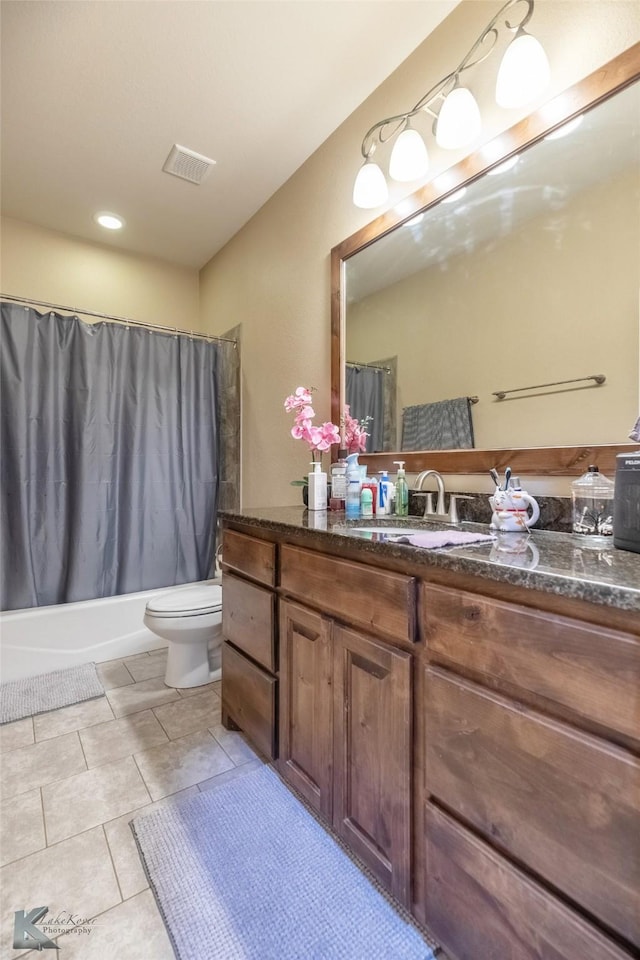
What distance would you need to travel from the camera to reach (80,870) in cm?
107

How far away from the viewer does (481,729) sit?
709mm

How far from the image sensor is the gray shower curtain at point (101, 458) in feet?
7.13

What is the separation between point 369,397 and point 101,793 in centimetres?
166

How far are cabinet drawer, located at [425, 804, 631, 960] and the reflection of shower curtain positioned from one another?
1.20 m

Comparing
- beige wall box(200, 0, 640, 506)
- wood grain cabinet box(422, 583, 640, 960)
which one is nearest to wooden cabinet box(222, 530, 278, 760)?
wood grain cabinet box(422, 583, 640, 960)

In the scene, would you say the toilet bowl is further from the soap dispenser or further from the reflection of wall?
the reflection of wall

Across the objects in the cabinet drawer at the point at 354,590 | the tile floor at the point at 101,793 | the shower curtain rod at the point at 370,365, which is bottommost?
the tile floor at the point at 101,793

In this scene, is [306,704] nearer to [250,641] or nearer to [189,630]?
[250,641]

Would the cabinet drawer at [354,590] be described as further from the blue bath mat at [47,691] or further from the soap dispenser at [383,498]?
the blue bath mat at [47,691]

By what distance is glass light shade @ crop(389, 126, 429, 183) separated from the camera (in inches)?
56.0

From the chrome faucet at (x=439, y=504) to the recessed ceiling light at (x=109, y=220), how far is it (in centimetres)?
246

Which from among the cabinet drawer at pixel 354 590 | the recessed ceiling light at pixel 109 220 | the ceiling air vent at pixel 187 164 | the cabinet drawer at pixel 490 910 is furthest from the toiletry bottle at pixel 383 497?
the recessed ceiling light at pixel 109 220

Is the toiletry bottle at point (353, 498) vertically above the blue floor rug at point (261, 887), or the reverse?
the toiletry bottle at point (353, 498)

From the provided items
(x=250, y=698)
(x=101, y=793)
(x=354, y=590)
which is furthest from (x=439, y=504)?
(x=101, y=793)
